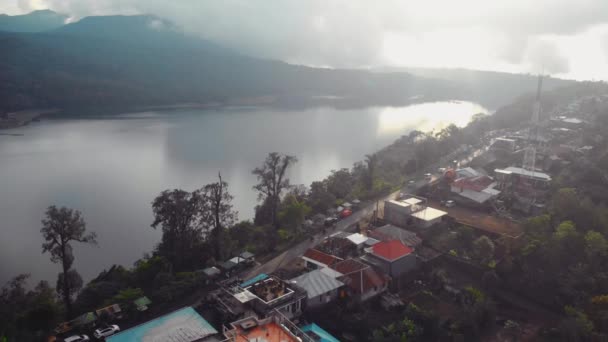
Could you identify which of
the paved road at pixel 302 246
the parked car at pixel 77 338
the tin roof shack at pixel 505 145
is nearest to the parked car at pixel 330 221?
the paved road at pixel 302 246

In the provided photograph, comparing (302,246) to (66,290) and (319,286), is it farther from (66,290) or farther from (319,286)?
(66,290)

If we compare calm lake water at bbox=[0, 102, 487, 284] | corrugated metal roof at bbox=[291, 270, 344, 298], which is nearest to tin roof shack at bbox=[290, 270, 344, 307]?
corrugated metal roof at bbox=[291, 270, 344, 298]

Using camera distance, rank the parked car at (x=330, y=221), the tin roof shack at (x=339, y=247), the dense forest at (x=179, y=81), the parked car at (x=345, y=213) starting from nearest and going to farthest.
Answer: the tin roof shack at (x=339, y=247) < the parked car at (x=330, y=221) < the parked car at (x=345, y=213) < the dense forest at (x=179, y=81)

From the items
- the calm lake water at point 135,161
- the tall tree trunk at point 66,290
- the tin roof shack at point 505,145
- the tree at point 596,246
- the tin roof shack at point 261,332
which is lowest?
the calm lake water at point 135,161

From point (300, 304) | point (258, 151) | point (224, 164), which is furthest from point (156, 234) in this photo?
point (258, 151)

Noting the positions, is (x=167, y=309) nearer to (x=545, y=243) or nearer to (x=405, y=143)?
(x=545, y=243)

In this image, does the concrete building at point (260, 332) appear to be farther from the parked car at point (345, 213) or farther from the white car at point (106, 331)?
the parked car at point (345, 213)
